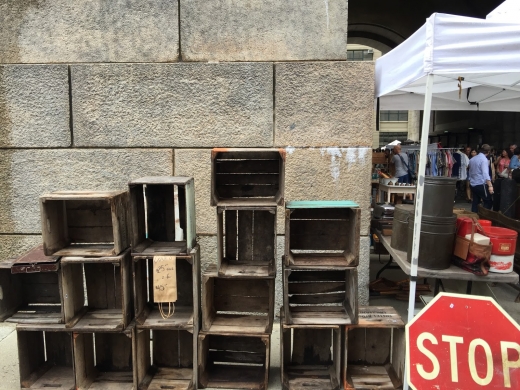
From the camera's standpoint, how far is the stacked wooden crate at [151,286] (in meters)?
2.83

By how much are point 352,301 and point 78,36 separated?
12.4 ft

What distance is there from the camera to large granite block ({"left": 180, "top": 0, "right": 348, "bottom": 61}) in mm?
3910

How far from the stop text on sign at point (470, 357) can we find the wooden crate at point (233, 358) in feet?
4.13

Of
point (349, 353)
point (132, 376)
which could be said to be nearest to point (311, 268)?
point (349, 353)

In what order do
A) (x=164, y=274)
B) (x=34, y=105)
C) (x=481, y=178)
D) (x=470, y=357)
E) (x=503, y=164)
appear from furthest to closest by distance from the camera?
(x=503, y=164), (x=481, y=178), (x=34, y=105), (x=164, y=274), (x=470, y=357)

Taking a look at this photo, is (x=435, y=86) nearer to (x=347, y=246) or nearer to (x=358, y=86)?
(x=358, y=86)

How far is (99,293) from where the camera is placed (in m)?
3.10

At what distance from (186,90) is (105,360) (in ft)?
8.66

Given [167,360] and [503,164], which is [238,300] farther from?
[503,164]

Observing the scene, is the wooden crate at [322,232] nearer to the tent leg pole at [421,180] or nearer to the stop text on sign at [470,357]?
the tent leg pole at [421,180]

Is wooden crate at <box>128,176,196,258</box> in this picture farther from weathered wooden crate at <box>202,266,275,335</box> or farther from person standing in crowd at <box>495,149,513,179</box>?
person standing in crowd at <box>495,149,513,179</box>

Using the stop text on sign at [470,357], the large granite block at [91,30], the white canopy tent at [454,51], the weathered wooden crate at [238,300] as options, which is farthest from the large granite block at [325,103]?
the stop text on sign at [470,357]

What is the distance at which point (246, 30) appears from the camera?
3.95 meters

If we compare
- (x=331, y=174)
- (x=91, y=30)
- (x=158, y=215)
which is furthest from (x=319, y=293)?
(x=91, y=30)
